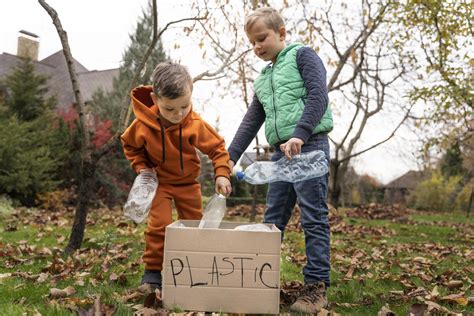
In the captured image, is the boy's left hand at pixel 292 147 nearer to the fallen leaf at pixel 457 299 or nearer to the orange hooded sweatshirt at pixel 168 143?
the orange hooded sweatshirt at pixel 168 143

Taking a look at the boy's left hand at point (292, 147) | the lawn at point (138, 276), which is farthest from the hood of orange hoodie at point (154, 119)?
the lawn at point (138, 276)

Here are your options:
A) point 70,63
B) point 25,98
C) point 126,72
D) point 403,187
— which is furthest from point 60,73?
point 403,187

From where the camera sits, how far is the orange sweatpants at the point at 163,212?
2816mm

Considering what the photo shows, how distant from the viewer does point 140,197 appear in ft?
8.91

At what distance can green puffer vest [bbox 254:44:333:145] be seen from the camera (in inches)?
107

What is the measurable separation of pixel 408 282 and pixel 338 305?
3.17 feet

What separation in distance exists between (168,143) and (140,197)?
0.34 meters

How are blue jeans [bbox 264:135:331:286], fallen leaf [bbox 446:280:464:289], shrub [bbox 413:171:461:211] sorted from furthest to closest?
shrub [bbox 413:171:461:211] < fallen leaf [bbox 446:280:464:289] < blue jeans [bbox 264:135:331:286]

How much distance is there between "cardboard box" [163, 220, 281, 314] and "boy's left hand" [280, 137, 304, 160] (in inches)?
17.9

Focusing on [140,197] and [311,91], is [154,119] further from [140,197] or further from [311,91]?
[311,91]

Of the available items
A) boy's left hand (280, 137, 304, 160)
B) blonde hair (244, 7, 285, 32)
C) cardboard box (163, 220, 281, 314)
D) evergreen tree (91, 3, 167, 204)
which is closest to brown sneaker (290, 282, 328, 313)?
cardboard box (163, 220, 281, 314)

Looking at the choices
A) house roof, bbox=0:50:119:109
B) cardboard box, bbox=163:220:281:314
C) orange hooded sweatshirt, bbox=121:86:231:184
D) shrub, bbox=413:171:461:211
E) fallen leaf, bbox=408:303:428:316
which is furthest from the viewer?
shrub, bbox=413:171:461:211

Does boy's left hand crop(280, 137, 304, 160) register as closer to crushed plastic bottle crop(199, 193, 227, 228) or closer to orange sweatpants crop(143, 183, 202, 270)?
crushed plastic bottle crop(199, 193, 227, 228)

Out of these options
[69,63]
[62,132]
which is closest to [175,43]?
[69,63]
